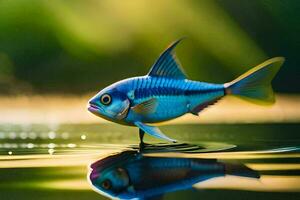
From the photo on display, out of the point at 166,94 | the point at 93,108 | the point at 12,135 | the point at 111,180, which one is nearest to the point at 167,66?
the point at 166,94

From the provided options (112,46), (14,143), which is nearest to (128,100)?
(14,143)

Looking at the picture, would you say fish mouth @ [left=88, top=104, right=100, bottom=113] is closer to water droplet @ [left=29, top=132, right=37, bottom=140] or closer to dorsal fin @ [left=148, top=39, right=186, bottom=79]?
dorsal fin @ [left=148, top=39, right=186, bottom=79]

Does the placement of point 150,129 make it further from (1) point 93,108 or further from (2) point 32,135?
(2) point 32,135

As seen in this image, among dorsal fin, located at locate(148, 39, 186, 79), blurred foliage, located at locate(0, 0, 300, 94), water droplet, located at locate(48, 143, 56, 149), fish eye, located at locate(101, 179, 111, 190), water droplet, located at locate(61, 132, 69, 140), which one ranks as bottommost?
fish eye, located at locate(101, 179, 111, 190)

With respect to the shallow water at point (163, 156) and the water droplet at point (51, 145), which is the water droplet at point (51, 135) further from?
the water droplet at point (51, 145)

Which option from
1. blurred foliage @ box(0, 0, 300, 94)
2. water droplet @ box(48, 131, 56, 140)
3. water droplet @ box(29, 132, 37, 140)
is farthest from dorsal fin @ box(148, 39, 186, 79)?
blurred foliage @ box(0, 0, 300, 94)
